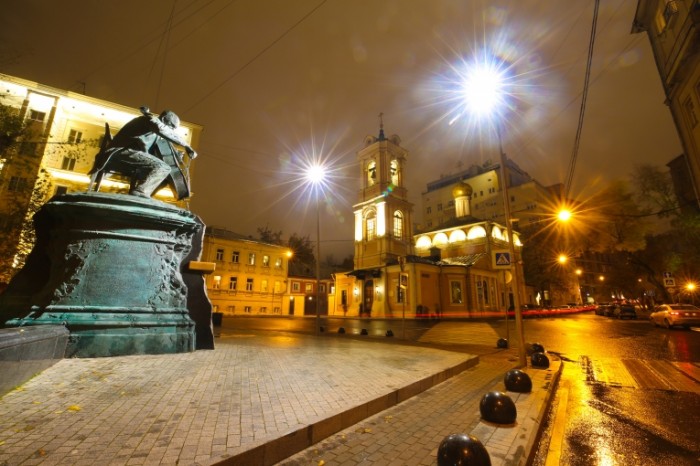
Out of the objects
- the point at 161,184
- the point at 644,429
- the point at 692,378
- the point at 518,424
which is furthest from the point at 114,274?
the point at 692,378

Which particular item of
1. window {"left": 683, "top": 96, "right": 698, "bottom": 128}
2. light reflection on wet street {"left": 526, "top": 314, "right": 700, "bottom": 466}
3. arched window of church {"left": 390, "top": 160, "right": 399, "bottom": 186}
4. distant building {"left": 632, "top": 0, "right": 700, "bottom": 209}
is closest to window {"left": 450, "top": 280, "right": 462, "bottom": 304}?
arched window of church {"left": 390, "top": 160, "right": 399, "bottom": 186}

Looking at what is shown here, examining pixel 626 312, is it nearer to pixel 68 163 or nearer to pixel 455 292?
pixel 455 292

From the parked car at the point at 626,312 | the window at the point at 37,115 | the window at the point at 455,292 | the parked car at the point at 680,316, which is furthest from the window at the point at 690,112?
the window at the point at 37,115

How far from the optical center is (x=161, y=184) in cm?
766

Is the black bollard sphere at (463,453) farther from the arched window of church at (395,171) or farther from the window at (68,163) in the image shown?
the arched window of church at (395,171)

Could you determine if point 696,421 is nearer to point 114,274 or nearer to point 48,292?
point 114,274

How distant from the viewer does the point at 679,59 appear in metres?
18.1

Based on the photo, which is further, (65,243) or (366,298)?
(366,298)

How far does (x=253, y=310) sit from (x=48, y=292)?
36.0m

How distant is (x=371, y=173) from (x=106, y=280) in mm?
37866

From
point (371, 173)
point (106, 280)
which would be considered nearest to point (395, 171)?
point (371, 173)

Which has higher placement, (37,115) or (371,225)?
(37,115)

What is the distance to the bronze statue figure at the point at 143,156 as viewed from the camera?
712cm

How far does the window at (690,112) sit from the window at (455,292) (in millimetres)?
21739
